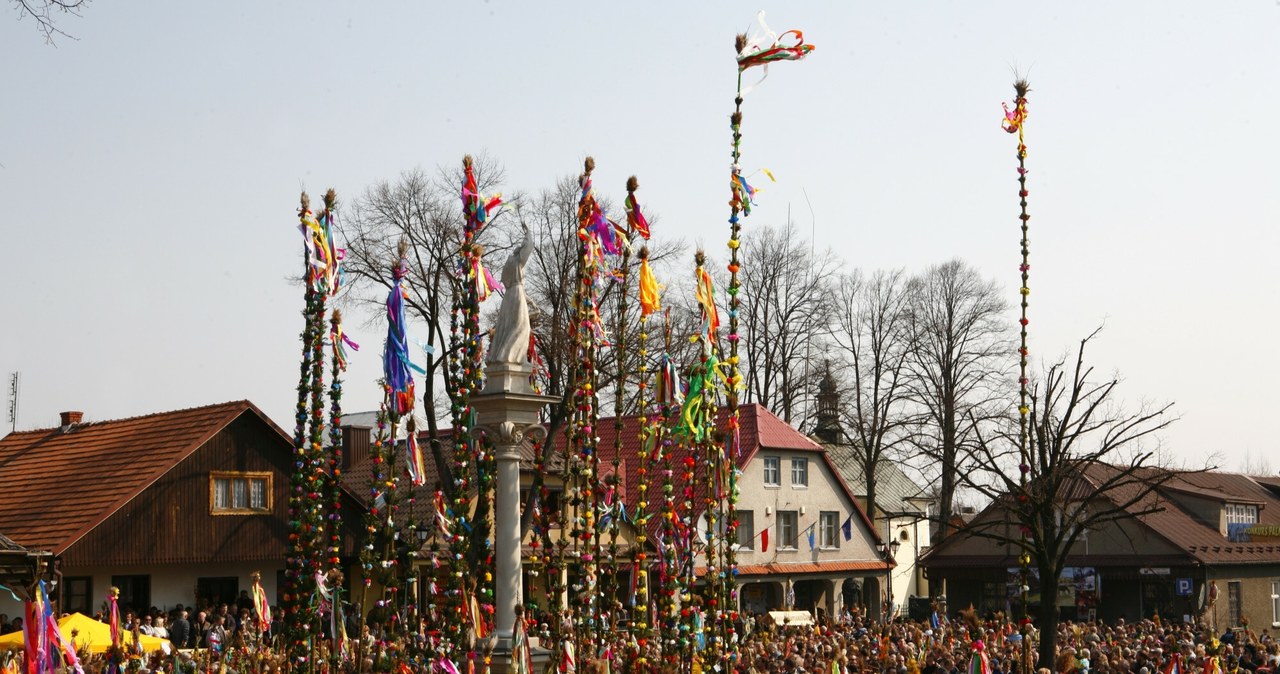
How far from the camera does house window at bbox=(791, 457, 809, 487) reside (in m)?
45.5

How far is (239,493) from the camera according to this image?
30.9m

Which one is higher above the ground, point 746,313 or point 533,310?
point 746,313

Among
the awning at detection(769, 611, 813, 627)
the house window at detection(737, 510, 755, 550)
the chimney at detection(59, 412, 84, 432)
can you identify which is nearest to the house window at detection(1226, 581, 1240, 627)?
the awning at detection(769, 611, 813, 627)

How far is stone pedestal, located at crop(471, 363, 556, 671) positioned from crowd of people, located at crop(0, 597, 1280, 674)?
1.83 ft

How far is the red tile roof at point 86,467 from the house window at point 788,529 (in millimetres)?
18838

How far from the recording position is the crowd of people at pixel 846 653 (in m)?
16.1

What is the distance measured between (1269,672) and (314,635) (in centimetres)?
1213

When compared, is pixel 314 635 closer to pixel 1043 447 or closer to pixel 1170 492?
pixel 1043 447

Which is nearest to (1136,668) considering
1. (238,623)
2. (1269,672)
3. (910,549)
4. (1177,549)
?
(1269,672)

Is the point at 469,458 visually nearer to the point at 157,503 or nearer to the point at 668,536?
the point at 668,536

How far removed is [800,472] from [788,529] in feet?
5.98

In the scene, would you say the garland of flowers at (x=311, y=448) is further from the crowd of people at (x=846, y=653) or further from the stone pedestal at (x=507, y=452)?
the stone pedestal at (x=507, y=452)

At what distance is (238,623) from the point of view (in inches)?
1106

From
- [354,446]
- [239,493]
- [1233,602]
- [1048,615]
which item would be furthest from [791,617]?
[1048,615]
